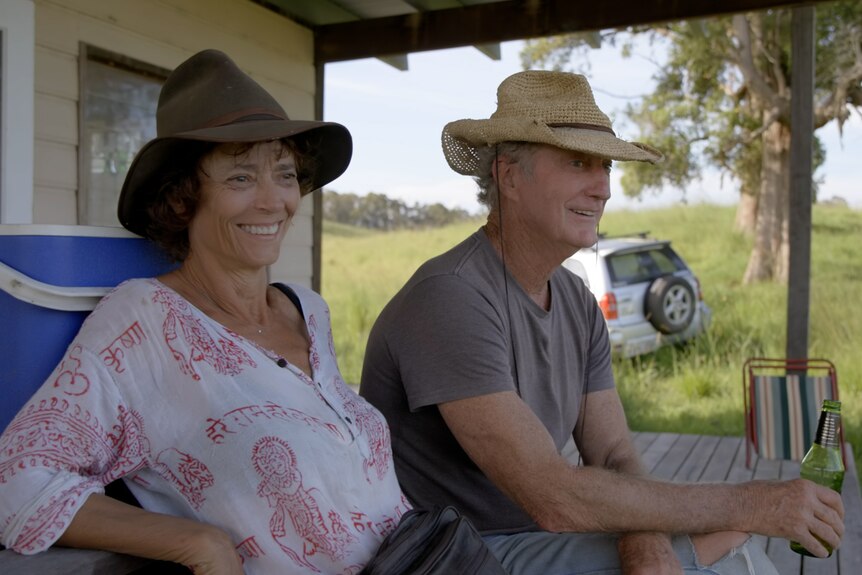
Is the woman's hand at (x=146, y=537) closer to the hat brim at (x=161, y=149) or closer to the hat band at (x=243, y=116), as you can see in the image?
the hat brim at (x=161, y=149)

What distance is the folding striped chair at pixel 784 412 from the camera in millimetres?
4441

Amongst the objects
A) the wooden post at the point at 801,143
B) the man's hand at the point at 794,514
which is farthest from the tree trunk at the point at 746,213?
the man's hand at the point at 794,514

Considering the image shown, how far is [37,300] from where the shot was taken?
1.56 metres

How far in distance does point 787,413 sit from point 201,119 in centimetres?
367

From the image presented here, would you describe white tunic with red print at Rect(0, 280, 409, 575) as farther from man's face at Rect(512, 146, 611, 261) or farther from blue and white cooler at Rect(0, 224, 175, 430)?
man's face at Rect(512, 146, 611, 261)

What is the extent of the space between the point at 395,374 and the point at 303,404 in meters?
0.35

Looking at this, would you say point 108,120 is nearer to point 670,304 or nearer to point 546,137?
point 546,137

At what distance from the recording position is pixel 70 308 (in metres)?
1.60

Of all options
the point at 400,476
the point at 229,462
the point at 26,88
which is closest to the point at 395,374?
the point at 400,476

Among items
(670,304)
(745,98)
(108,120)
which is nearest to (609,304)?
(670,304)

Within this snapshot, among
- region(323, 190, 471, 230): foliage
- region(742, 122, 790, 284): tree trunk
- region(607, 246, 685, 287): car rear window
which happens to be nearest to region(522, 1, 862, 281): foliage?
region(742, 122, 790, 284): tree trunk

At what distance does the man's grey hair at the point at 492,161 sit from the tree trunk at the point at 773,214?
42.6 feet

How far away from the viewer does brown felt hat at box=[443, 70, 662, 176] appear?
1955 millimetres

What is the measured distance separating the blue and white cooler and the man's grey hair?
0.92m
